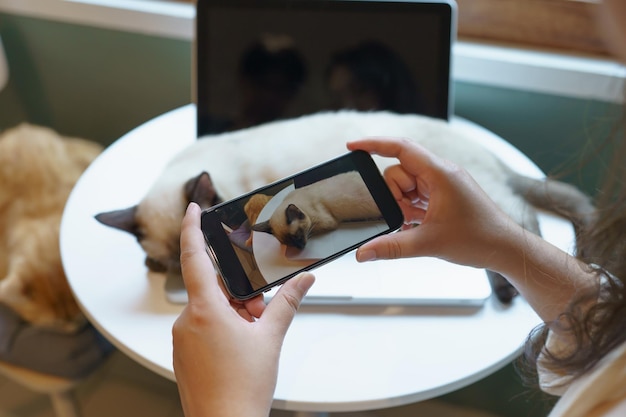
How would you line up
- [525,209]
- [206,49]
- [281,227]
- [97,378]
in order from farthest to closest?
1. [97,378]
2. [206,49]
3. [525,209]
4. [281,227]

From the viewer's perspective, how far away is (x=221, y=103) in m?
1.00

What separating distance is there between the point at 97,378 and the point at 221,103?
680 mm

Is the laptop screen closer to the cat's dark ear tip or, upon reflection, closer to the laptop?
the laptop

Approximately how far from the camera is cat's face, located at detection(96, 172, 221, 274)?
793mm

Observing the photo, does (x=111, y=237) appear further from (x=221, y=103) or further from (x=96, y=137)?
(x=96, y=137)

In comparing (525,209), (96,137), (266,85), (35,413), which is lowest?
(35,413)

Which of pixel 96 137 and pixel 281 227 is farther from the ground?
pixel 281 227

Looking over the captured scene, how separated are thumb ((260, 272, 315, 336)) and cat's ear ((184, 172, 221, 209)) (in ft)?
0.75

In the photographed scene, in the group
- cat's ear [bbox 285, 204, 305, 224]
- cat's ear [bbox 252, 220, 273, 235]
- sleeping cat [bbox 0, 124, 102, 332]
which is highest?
cat's ear [bbox 285, 204, 305, 224]

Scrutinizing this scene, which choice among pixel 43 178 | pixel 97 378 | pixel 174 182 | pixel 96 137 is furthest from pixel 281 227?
pixel 96 137

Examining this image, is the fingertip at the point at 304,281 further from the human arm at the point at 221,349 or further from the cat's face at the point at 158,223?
the cat's face at the point at 158,223

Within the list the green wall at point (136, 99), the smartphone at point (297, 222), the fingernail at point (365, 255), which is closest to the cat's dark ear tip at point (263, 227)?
the smartphone at point (297, 222)

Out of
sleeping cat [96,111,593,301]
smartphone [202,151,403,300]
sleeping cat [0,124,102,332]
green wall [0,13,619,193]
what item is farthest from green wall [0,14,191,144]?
smartphone [202,151,403,300]

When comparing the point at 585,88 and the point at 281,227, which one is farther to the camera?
the point at 585,88
